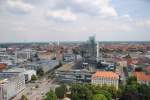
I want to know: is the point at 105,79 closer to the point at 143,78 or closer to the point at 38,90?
the point at 143,78

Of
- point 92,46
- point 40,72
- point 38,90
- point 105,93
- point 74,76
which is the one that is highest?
point 92,46

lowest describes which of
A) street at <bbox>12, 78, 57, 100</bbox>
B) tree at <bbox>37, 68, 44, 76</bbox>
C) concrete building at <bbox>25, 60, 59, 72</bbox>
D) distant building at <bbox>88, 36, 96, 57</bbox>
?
street at <bbox>12, 78, 57, 100</bbox>

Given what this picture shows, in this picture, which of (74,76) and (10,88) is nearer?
(10,88)

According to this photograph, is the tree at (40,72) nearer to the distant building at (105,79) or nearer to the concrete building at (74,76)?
the concrete building at (74,76)

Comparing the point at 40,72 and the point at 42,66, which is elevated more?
the point at 42,66

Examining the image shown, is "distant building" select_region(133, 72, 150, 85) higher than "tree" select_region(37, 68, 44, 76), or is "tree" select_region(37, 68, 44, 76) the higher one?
"distant building" select_region(133, 72, 150, 85)

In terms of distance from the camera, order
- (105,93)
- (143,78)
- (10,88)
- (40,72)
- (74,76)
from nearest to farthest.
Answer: (105,93) < (10,88) < (143,78) < (74,76) < (40,72)

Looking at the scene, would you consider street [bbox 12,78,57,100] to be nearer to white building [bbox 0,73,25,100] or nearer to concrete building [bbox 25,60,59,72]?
white building [bbox 0,73,25,100]

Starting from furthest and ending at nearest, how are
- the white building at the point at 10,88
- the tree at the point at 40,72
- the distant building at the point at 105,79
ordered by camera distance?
the tree at the point at 40,72
the distant building at the point at 105,79
the white building at the point at 10,88

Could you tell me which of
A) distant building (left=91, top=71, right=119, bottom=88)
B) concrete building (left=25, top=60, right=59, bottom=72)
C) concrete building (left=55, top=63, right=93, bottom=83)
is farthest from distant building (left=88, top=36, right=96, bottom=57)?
distant building (left=91, top=71, right=119, bottom=88)

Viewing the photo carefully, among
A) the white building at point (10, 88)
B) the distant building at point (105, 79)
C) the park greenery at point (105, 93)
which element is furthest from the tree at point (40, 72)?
the park greenery at point (105, 93)

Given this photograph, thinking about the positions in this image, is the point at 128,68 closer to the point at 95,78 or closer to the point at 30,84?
the point at 95,78

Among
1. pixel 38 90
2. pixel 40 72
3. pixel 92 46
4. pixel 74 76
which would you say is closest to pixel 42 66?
pixel 40 72
